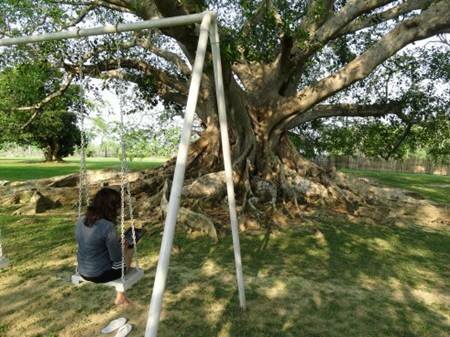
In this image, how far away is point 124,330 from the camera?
383 cm

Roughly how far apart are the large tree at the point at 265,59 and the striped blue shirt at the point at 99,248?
3362mm

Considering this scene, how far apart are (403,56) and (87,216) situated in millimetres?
12035

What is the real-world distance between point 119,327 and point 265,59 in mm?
6527

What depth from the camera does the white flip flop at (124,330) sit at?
377 cm

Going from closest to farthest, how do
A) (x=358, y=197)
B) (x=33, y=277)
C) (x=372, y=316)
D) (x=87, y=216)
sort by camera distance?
(x=87, y=216) → (x=372, y=316) → (x=33, y=277) → (x=358, y=197)

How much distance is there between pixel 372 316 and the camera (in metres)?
4.34

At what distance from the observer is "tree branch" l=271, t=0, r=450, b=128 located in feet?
26.2

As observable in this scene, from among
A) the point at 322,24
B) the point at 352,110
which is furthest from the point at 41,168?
the point at 322,24

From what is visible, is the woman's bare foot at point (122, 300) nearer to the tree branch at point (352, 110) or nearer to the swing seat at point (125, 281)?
the swing seat at point (125, 281)

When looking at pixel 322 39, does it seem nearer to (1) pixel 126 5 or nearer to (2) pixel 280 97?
(2) pixel 280 97

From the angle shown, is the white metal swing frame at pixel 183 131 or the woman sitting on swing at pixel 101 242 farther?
the woman sitting on swing at pixel 101 242

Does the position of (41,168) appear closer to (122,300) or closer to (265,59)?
(265,59)

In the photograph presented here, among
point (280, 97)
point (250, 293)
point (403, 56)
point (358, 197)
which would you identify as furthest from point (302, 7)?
point (250, 293)

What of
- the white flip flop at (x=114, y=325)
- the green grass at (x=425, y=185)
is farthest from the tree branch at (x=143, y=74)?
the green grass at (x=425, y=185)
